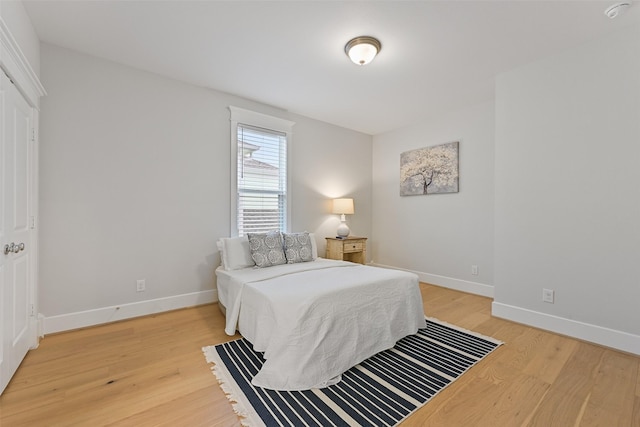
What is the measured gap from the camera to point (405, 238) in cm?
459

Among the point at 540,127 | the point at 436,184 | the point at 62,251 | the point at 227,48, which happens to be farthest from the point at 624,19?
the point at 62,251

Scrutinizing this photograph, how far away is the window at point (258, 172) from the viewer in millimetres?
3488

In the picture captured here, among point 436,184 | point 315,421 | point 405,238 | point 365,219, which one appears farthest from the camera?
point 365,219

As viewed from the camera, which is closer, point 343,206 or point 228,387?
point 228,387

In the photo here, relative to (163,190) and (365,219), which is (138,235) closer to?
(163,190)

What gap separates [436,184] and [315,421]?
3581 millimetres

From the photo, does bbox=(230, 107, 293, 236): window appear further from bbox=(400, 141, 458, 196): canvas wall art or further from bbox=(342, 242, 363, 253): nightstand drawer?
bbox=(400, 141, 458, 196): canvas wall art

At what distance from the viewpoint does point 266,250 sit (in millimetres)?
2963

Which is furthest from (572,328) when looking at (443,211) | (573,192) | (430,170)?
(430,170)

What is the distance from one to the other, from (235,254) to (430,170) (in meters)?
3.13

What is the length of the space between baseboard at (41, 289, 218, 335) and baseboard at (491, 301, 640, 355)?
3264mm

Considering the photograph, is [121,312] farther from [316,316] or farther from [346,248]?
[346,248]

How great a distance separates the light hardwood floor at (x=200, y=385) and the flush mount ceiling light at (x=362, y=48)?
261 cm

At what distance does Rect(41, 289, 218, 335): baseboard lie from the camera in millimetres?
2439
